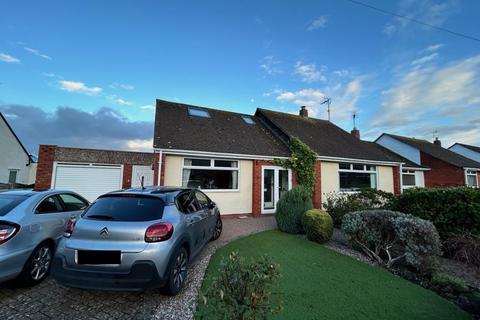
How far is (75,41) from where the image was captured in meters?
7.86

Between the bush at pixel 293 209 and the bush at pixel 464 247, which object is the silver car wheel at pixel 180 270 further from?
Answer: the bush at pixel 464 247

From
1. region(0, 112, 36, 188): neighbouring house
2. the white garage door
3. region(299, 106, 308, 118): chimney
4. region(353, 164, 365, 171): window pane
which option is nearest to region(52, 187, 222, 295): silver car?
the white garage door

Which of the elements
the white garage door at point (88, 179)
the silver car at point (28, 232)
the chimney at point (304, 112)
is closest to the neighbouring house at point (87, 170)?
the white garage door at point (88, 179)

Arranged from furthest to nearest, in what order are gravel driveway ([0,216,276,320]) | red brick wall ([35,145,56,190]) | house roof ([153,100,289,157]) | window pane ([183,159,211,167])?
red brick wall ([35,145,56,190]) < house roof ([153,100,289,157]) < window pane ([183,159,211,167]) < gravel driveway ([0,216,276,320])

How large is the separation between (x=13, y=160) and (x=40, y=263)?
21.5 m

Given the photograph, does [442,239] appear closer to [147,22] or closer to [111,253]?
[111,253]

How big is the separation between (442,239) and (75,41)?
12.5 m

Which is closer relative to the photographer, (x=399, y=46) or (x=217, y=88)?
(x=399, y=46)

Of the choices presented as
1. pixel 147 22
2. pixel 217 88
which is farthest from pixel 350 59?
pixel 147 22

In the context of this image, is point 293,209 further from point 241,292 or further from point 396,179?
point 396,179

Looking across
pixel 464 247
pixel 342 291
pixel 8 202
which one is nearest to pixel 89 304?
pixel 8 202

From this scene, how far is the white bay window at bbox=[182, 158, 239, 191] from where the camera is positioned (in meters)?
9.74

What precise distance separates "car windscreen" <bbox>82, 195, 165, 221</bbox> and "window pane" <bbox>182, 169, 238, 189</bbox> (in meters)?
5.93

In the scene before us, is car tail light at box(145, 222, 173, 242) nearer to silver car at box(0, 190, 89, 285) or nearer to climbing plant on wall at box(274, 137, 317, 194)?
silver car at box(0, 190, 89, 285)
